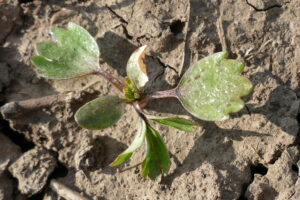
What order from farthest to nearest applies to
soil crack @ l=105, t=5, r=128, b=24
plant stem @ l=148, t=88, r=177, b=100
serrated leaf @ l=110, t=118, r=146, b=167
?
soil crack @ l=105, t=5, r=128, b=24 < plant stem @ l=148, t=88, r=177, b=100 < serrated leaf @ l=110, t=118, r=146, b=167

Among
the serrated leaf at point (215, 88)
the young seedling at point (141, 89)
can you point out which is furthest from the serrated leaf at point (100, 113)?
the serrated leaf at point (215, 88)

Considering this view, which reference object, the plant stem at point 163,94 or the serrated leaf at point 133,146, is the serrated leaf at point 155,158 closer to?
the serrated leaf at point 133,146

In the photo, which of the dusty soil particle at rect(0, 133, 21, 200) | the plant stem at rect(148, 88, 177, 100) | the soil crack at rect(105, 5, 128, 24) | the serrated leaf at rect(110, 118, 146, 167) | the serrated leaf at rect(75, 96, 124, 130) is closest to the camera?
the serrated leaf at rect(110, 118, 146, 167)

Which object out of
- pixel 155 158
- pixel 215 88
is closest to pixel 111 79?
pixel 155 158

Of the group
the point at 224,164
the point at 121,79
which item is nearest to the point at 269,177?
the point at 224,164

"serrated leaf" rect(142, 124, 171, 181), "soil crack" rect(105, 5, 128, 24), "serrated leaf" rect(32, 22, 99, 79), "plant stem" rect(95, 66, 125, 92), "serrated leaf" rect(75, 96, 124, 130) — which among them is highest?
"soil crack" rect(105, 5, 128, 24)

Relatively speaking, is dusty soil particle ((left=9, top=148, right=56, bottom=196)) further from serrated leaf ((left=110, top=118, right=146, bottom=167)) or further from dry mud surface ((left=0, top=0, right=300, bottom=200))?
serrated leaf ((left=110, top=118, right=146, bottom=167))

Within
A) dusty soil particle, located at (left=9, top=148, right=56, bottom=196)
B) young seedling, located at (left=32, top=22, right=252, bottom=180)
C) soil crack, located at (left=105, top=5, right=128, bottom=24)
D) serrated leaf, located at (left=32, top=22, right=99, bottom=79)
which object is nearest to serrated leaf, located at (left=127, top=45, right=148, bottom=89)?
young seedling, located at (left=32, top=22, right=252, bottom=180)
